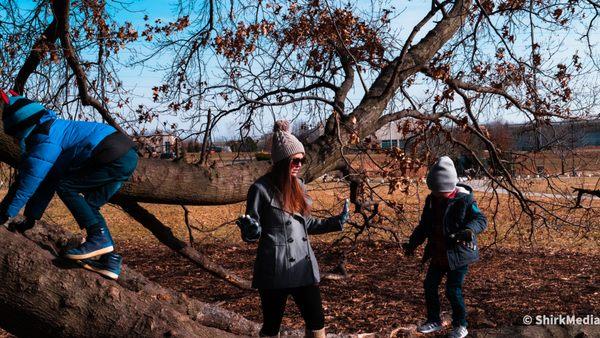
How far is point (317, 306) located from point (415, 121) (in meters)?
4.89

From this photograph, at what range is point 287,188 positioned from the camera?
3350 millimetres

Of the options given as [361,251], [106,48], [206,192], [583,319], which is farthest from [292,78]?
[583,319]

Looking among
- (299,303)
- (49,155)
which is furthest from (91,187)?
(299,303)

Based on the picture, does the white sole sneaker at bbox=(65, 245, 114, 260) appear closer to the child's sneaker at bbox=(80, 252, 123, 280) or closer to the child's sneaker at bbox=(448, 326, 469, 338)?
the child's sneaker at bbox=(80, 252, 123, 280)

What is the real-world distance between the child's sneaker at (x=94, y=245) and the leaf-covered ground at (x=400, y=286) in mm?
2493

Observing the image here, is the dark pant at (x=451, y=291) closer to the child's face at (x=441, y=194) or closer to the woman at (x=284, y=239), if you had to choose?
the child's face at (x=441, y=194)

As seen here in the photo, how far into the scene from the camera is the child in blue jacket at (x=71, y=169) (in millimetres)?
3094

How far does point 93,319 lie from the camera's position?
283cm

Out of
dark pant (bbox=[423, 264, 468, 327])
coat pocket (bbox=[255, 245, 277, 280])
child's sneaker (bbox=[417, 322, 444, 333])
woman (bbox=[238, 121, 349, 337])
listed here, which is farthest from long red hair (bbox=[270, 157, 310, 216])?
child's sneaker (bbox=[417, 322, 444, 333])

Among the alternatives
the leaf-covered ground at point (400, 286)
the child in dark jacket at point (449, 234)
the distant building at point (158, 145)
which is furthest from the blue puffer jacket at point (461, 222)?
the distant building at point (158, 145)

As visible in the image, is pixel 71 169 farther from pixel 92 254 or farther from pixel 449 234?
pixel 449 234

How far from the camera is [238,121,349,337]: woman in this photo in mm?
3287

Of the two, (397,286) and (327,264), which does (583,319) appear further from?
(327,264)

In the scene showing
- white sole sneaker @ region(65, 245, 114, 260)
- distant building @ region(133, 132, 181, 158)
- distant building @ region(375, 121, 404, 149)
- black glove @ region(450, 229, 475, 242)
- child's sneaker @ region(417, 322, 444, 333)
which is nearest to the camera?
white sole sneaker @ region(65, 245, 114, 260)
